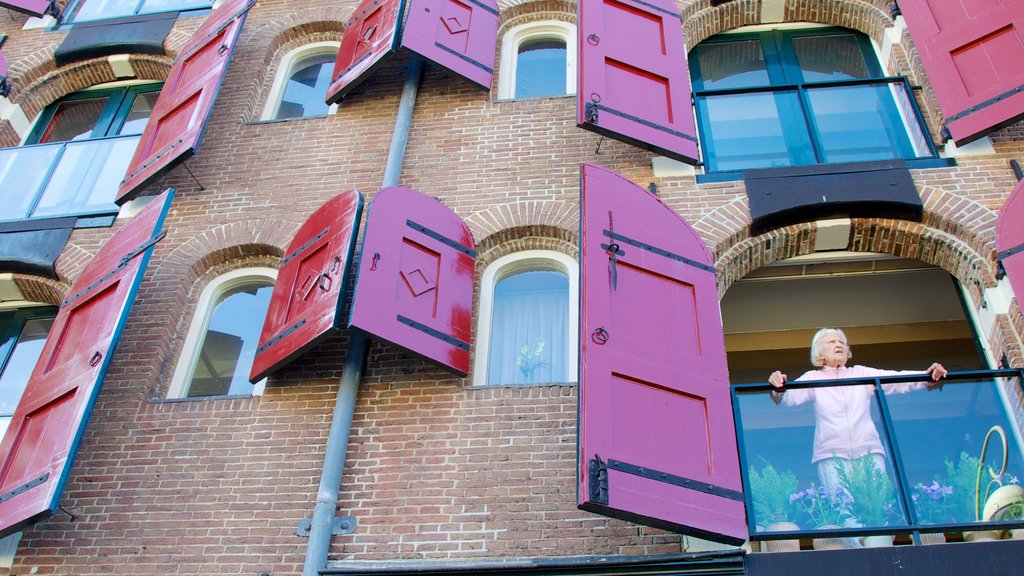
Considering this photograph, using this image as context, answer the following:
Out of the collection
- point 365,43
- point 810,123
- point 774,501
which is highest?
point 365,43

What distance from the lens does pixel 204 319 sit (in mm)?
8922

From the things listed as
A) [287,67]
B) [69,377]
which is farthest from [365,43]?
[69,377]

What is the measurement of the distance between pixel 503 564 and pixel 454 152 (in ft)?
14.5

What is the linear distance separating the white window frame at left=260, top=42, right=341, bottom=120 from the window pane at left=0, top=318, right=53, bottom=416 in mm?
3129

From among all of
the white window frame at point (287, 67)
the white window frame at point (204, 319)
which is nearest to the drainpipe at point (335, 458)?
the white window frame at point (204, 319)

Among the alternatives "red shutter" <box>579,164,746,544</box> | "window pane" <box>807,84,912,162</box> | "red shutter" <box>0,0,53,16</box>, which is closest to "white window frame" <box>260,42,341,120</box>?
"red shutter" <box>0,0,53,16</box>

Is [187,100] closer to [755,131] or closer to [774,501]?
[755,131]

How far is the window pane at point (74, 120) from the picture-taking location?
1166 centimetres

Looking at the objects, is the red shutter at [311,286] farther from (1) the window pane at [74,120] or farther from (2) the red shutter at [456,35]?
(1) the window pane at [74,120]

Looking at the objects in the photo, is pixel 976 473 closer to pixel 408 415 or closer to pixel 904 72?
pixel 408 415

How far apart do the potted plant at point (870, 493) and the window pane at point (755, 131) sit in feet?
11.2

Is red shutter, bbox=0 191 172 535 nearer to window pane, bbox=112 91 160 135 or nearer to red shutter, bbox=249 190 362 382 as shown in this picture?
red shutter, bbox=249 190 362 382

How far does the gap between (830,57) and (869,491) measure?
5.73 meters

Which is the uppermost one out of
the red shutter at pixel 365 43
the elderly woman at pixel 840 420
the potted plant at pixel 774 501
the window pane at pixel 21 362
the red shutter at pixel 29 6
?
the red shutter at pixel 29 6
